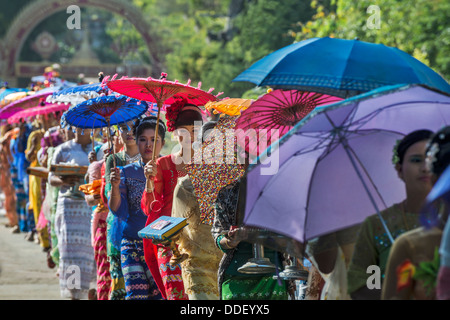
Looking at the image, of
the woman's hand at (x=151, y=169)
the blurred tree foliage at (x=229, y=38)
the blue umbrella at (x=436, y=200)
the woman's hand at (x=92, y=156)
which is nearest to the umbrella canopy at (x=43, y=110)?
the woman's hand at (x=92, y=156)

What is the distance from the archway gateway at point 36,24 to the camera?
30.6 m

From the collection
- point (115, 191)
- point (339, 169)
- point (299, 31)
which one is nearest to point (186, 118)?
point (115, 191)

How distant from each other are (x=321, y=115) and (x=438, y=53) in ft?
36.8

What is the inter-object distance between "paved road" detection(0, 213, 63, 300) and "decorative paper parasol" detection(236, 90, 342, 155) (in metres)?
4.50

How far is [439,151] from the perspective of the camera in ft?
A: 12.3

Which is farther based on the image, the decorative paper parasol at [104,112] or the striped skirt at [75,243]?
the striped skirt at [75,243]

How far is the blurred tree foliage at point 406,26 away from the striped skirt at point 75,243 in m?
6.22

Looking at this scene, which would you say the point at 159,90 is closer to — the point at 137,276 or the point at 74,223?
the point at 137,276

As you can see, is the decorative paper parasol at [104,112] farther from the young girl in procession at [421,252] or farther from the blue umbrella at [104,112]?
the young girl in procession at [421,252]

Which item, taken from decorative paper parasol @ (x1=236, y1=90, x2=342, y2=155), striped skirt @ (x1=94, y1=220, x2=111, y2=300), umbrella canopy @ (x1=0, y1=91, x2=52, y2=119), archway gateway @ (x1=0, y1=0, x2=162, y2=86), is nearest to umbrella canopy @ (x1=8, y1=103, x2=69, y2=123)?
umbrella canopy @ (x1=0, y1=91, x2=52, y2=119)

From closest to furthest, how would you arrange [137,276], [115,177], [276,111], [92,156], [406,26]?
[276,111] → [137,276] → [115,177] → [92,156] → [406,26]

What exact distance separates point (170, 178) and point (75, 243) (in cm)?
350

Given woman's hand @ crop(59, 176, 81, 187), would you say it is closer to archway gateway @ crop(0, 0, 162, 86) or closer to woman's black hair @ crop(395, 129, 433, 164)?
woman's black hair @ crop(395, 129, 433, 164)

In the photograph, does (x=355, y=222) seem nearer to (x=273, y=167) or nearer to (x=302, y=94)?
(x=273, y=167)
